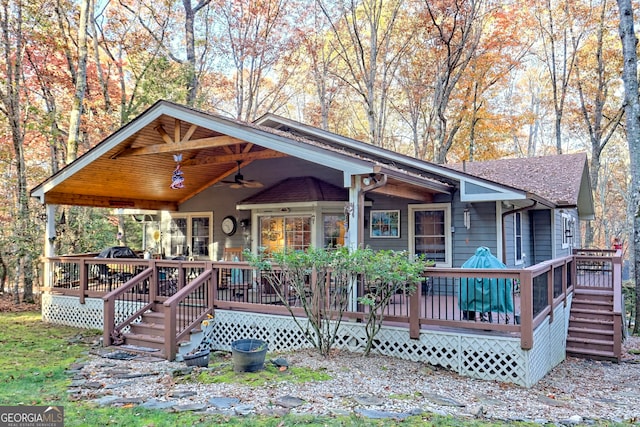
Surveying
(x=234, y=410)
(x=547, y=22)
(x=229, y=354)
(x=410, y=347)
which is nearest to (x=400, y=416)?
(x=234, y=410)

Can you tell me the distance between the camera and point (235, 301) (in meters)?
7.46

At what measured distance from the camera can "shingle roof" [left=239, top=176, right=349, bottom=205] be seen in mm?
9914

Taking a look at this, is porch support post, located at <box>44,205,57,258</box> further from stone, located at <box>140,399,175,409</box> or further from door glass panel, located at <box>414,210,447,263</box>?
door glass panel, located at <box>414,210,447,263</box>

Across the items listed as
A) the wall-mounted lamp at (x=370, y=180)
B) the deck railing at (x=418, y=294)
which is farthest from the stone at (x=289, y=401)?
the wall-mounted lamp at (x=370, y=180)

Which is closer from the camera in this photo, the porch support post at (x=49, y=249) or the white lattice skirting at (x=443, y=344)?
the white lattice skirting at (x=443, y=344)

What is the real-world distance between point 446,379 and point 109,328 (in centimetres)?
559

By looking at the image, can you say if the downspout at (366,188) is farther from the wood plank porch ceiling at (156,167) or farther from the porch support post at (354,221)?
the wood plank porch ceiling at (156,167)

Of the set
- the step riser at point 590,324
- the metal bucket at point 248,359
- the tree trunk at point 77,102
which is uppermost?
the tree trunk at point 77,102

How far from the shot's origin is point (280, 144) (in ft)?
23.1

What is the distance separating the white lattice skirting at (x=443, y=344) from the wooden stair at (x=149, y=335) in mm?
778

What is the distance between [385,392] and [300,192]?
6.02 metres

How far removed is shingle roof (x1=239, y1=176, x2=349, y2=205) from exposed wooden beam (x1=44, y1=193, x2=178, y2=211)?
2918mm

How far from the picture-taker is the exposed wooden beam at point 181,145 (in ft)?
25.6

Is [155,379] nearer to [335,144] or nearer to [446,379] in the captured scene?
[446,379]
